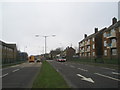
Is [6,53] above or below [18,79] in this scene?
above

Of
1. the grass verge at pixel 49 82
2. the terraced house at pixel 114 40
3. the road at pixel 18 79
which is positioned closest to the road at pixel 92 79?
the grass verge at pixel 49 82

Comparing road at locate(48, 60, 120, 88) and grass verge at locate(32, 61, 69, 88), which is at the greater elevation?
grass verge at locate(32, 61, 69, 88)

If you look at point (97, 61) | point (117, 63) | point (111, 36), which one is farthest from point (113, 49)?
point (117, 63)

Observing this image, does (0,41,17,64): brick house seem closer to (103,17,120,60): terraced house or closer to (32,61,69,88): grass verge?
(103,17,120,60): terraced house

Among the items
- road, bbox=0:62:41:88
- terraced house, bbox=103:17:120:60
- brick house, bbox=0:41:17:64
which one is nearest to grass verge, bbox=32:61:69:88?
road, bbox=0:62:41:88

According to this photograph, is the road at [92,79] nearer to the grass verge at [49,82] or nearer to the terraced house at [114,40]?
the grass verge at [49,82]

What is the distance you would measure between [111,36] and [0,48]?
1248 inches

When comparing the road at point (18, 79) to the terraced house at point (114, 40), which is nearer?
the road at point (18, 79)

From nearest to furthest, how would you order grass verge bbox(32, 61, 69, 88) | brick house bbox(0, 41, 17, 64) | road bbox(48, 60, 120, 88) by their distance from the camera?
1. grass verge bbox(32, 61, 69, 88)
2. road bbox(48, 60, 120, 88)
3. brick house bbox(0, 41, 17, 64)

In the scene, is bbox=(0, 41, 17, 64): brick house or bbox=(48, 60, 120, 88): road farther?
bbox=(0, 41, 17, 64): brick house

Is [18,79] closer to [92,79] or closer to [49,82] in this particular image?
[49,82]

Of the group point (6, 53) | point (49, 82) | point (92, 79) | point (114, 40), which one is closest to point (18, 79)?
point (49, 82)

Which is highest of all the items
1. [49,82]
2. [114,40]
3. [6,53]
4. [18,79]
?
[114,40]

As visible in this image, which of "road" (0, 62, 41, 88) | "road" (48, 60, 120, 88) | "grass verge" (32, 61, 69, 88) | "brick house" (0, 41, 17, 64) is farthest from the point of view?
"brick house" (0, 41, 17, 64)
